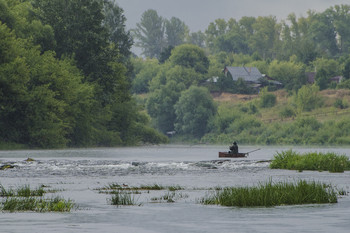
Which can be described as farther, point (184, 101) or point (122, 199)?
point (184, 101)

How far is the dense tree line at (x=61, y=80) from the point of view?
96250 mm

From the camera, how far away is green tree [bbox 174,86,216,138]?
175m

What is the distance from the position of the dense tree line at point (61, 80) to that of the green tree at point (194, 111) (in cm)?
4580

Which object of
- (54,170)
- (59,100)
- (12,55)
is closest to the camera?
(54,170)

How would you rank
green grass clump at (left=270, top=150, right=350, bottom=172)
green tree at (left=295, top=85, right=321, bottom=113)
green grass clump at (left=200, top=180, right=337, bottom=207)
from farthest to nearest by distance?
1. green tree at (left=295, top=85, right=321, bottom=113)
2. green grass clump at (left=270, top=150, right=350, bottom=172)
3. green grass clump at (left=200, top=180, right=337, bottom=207)

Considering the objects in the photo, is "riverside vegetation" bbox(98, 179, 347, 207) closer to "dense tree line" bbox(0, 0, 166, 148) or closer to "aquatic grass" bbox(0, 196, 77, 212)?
"aquatic grass" bbox(0, 196, 77, 212)

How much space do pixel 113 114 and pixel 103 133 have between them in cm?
671

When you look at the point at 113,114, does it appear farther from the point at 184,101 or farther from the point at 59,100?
the point at 184,101

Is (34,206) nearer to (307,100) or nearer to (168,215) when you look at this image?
(168,215)

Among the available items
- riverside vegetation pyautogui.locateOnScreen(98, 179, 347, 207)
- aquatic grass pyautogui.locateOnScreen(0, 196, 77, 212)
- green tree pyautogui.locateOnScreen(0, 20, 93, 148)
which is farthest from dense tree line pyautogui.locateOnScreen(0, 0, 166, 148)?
aquatic grass pyautogui.locateOnScreen(0, 196, 77, 212)

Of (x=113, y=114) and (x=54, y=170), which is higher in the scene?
(x=113, y=114)

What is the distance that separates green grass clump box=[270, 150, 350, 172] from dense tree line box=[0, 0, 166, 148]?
44690 mm

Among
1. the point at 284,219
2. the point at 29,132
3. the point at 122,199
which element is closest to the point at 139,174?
the point at 122,199

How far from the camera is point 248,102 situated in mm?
185375
